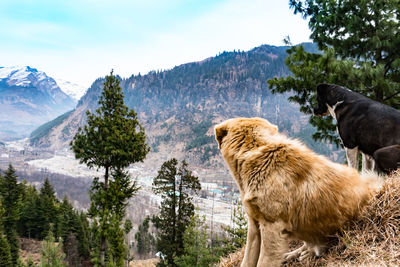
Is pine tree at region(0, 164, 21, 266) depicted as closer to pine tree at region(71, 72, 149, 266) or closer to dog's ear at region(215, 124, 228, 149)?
pine tree at region(71, 72, 149, 266)

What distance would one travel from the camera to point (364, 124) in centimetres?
405

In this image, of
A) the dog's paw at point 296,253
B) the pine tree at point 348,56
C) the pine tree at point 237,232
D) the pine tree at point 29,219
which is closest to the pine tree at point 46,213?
the pine tree at point 29,219

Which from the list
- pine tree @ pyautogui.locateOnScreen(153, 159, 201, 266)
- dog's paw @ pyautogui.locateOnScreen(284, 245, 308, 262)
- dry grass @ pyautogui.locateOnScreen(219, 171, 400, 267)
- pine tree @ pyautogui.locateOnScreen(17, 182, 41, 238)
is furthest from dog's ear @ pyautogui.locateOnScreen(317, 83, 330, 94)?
pine tree @ pyautogui.locateOnScreen(17, 182, 41, 238)

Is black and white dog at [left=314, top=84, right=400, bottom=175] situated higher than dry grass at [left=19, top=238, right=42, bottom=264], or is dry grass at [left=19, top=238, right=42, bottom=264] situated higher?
black and white dog at [left=314, top=84, right=400, bottom=175]

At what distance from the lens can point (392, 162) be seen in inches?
123

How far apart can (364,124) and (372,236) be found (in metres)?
2.58

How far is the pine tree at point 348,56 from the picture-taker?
7.33 metres

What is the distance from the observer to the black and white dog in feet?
11.6

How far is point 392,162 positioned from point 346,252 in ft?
5.62

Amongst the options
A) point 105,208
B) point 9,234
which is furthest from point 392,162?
point 9,234

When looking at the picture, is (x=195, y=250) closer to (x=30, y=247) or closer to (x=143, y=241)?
(x=30, y=247)

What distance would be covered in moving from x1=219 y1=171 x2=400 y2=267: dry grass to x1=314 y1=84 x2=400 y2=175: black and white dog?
115cm

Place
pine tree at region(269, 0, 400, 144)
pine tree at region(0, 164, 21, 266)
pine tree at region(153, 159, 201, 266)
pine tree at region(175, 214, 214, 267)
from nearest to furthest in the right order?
pine tree at region(269, 0, 400, 144) → pine tree at region(175, 214, 214, 267) → pine tree at region(153, 159, 201, 266) → pine tree at region(0, 164, 21, 266)

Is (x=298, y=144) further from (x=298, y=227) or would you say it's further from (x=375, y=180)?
(x=375, y=180)
